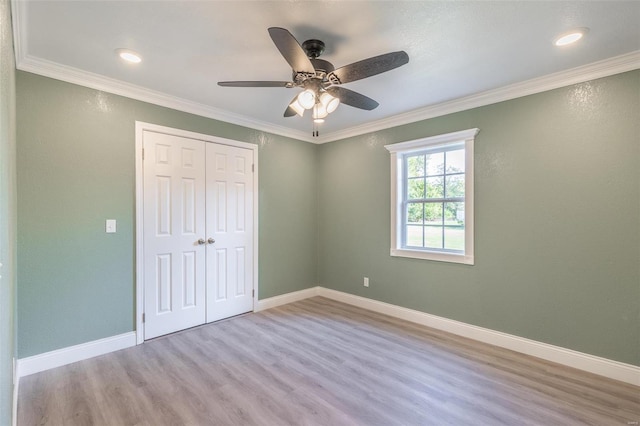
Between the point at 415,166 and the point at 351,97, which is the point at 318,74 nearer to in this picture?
the point at 351,97

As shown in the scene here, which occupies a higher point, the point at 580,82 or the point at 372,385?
the point at 580,82

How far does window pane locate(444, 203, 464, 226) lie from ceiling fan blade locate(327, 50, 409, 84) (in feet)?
6.69

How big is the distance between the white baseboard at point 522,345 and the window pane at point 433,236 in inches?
33.3

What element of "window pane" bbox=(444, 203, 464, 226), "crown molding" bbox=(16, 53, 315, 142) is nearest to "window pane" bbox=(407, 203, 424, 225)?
"window pane" bbox=(444, 203, 464, 226)

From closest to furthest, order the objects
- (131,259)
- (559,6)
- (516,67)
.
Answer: (559,6), (516,67), (131,259)

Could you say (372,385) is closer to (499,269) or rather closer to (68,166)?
(499,269)

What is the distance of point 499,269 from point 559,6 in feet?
7.41

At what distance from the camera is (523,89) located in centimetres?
282

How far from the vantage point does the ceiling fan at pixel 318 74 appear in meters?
1.75

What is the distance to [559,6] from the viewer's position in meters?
1.78

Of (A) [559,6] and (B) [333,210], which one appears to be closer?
(A) [559,6]

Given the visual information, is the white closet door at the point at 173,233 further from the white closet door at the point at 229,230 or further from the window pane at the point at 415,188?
the window pane at the point at 415,188

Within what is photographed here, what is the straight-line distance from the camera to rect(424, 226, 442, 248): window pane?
11.6 feet

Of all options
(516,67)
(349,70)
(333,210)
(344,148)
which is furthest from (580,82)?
(333,210)
